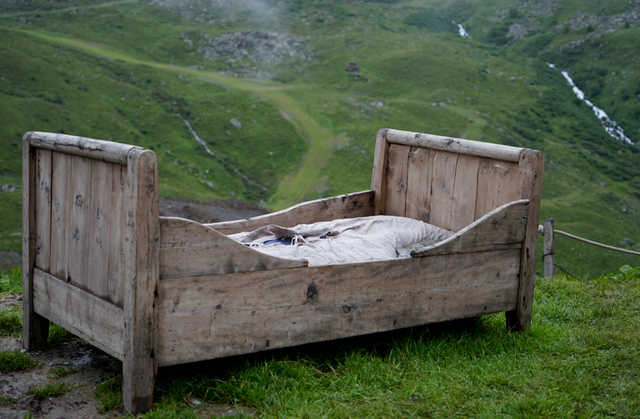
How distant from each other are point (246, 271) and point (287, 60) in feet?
137

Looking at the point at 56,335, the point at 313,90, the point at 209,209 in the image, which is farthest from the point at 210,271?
the point at 313,90

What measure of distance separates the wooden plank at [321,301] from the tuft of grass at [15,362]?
1036 mm

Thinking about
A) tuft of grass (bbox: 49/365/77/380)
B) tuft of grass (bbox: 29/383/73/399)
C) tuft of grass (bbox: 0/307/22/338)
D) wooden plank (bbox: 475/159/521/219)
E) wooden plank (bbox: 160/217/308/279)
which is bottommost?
tuft of grass (bbox: 0/307/22/338)

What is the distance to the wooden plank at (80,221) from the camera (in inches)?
115

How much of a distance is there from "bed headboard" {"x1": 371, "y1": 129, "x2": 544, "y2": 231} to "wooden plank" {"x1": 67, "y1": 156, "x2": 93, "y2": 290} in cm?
234

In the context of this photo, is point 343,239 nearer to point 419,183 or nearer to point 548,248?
point 419,183

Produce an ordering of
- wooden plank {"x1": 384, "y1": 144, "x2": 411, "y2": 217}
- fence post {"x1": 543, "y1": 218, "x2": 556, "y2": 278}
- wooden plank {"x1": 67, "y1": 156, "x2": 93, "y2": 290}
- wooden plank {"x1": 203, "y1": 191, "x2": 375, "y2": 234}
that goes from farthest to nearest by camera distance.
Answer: fence post {"x1": 543, "y1": 218, "x2": 556, "y2": 278}, wooden plank {"x1": 384, "y1": 144, "x2": 411, "y2": 217}, wooden plank {"x1": 203, "y1": 191, "x2": 375, "y2": 234}, wooden plank {"x1": 67, "y1": 156, "x2": 93, "y2": 290}

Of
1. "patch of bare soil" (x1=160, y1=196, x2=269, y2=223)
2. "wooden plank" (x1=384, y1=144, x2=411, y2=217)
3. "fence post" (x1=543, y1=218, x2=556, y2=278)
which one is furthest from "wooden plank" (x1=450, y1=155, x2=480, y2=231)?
"patch of bare soil" (x1=160, y1=196, x2=269, y2=223)

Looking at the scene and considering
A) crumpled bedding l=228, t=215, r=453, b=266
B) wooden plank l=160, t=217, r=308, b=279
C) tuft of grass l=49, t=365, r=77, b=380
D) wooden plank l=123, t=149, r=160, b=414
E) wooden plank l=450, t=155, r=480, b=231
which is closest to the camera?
wooden plank l=123, t=149, r=160, b=414

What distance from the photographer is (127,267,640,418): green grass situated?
2711 millimetres

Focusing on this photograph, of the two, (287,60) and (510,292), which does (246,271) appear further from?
(287,60)

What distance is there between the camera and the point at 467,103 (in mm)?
41031

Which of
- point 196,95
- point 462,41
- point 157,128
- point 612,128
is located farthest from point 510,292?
point 462,41

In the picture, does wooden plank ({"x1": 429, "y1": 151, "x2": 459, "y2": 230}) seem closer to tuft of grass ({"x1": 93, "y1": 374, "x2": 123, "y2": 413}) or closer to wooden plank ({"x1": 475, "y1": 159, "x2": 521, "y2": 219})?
wooden plank ({"x1": 475, "y1": 159, "x2": 521, "y2": 219})
